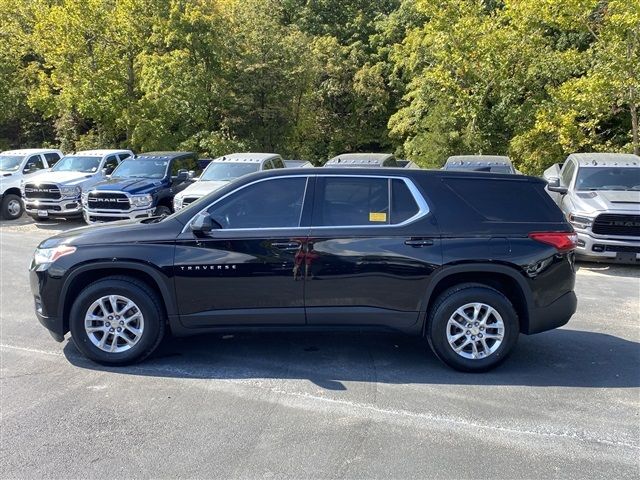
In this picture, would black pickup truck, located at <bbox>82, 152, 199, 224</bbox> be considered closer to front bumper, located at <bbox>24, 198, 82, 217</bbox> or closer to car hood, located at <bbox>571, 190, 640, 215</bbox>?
front bumper, located at <bbox>24, 198, 82, 217</bbox>

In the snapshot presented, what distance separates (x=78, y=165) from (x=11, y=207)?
7.47ft

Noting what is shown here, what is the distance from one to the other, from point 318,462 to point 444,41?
19.4 meters

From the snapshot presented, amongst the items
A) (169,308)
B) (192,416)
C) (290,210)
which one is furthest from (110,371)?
(290,210)

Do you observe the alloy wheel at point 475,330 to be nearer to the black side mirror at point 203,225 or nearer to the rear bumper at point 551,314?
the rear bumper at point 551,314

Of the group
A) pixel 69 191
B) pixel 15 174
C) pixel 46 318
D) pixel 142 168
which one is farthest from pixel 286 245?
pixel 15 174

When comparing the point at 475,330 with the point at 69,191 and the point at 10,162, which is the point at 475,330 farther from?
the point at 10,162

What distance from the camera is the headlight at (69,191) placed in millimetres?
14102

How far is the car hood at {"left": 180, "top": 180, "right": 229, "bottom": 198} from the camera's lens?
11.5 metres

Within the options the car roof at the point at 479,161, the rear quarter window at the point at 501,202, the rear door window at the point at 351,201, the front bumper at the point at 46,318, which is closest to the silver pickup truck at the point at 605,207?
the car roof at the point at 479,161

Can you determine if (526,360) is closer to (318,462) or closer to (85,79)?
(318,462)

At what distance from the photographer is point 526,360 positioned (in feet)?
17.1

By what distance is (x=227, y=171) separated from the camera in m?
12.7

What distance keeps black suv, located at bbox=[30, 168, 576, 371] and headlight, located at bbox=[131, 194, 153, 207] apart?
7.85 m

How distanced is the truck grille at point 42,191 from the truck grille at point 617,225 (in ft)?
40.8
